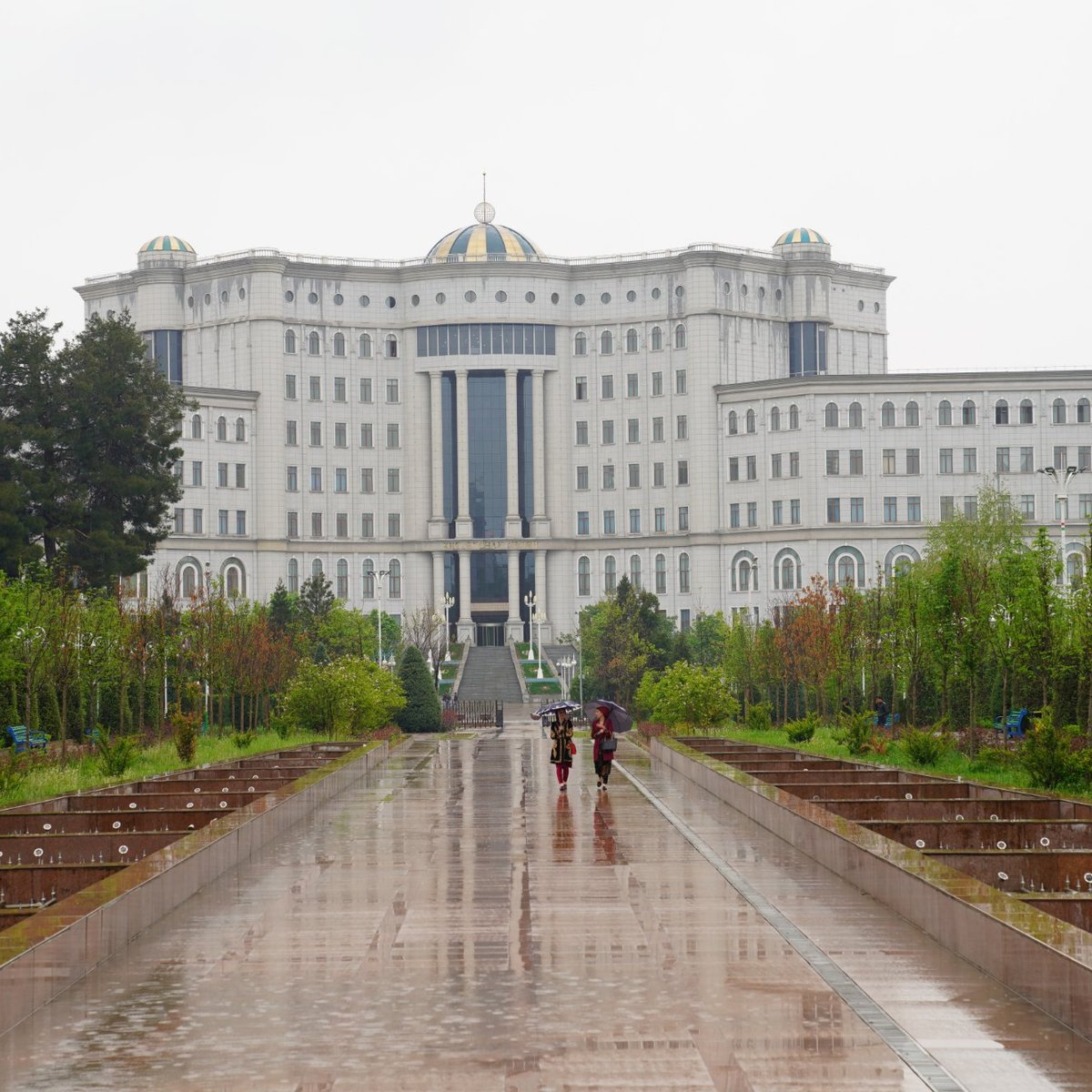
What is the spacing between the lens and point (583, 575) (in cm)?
12375

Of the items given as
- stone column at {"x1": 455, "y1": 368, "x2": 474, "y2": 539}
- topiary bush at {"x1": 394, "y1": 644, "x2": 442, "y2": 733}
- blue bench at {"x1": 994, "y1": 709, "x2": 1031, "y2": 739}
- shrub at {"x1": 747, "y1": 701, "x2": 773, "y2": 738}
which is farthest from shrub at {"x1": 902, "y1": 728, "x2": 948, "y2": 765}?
stone column at {"x1": 455, "y1": 368, "x2": 474, "y2": 539}

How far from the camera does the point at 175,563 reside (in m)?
116

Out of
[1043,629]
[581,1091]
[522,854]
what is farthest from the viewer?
[1043,629]

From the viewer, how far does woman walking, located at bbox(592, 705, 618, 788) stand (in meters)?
29.5

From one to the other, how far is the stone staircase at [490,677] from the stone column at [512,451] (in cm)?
1056

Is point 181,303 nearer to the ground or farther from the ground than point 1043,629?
farther from the ground

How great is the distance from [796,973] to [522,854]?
786 cm

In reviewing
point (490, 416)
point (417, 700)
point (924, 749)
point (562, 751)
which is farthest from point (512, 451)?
point (562, 751)

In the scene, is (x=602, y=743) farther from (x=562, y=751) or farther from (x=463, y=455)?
(x=463, y=455)

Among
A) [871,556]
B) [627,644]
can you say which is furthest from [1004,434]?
[627,644]

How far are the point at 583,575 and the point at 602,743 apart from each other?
94037 mm

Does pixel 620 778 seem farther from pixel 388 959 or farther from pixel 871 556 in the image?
pixel 871 556

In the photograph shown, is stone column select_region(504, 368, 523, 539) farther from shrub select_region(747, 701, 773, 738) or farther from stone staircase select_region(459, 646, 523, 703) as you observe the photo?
shrub select_region(747, 701, 773, 738)

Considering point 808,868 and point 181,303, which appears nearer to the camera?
point 808,868
